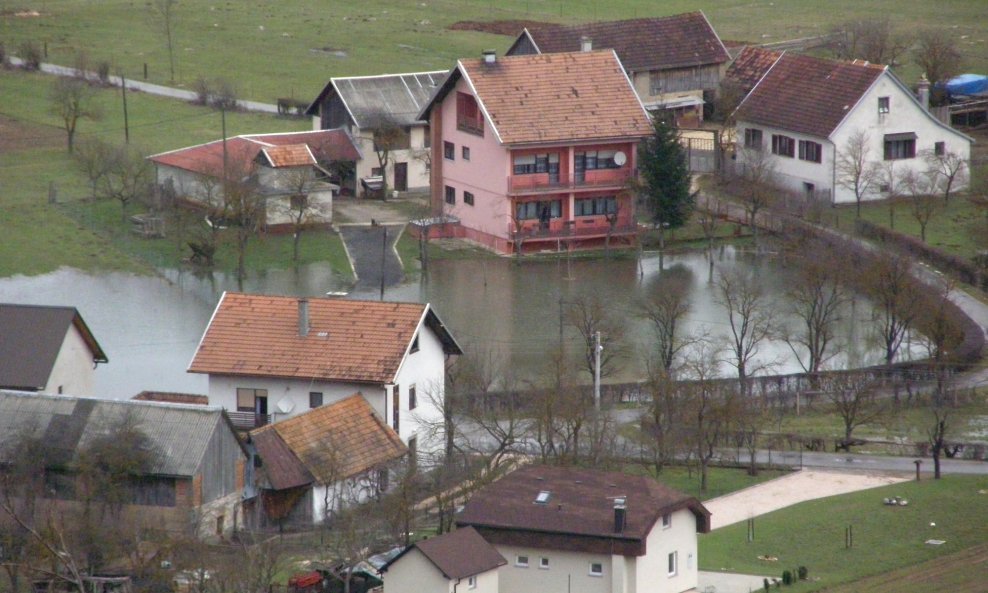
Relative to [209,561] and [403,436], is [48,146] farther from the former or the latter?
[209,561]

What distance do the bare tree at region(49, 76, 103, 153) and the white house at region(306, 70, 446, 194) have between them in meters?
7.96

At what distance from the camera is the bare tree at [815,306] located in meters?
53.5

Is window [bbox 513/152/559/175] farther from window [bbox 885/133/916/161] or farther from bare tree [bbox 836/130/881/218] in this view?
window [bbox 885/133/916/161]

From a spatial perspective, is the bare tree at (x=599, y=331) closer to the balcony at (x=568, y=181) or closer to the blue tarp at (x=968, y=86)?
the balcony at (x=568, y=181)

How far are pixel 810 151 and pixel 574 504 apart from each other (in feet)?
101

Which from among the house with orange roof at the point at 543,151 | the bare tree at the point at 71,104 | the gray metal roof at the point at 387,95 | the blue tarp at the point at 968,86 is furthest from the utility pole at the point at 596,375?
the blue tarp at the point at 968,86

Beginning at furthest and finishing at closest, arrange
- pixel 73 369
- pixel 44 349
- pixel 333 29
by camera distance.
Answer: pixel 333 29
pixel 73 369
pixel 44 349

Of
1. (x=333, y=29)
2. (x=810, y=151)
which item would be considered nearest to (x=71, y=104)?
(x=333, y=29)

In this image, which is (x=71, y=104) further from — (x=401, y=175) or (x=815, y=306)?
(x=815, y=306)

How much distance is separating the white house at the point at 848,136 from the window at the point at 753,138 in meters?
Answer: 0.04

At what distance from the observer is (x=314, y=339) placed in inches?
1885

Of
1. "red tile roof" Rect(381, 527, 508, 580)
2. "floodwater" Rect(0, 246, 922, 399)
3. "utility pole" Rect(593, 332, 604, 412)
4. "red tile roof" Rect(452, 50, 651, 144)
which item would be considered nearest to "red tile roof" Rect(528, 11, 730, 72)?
"red tile roof" Rect(452, 50, 651, 144)

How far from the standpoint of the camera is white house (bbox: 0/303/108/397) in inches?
1868

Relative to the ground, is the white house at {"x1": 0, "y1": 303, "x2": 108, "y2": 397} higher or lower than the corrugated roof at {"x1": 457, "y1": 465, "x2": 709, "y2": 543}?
higher
